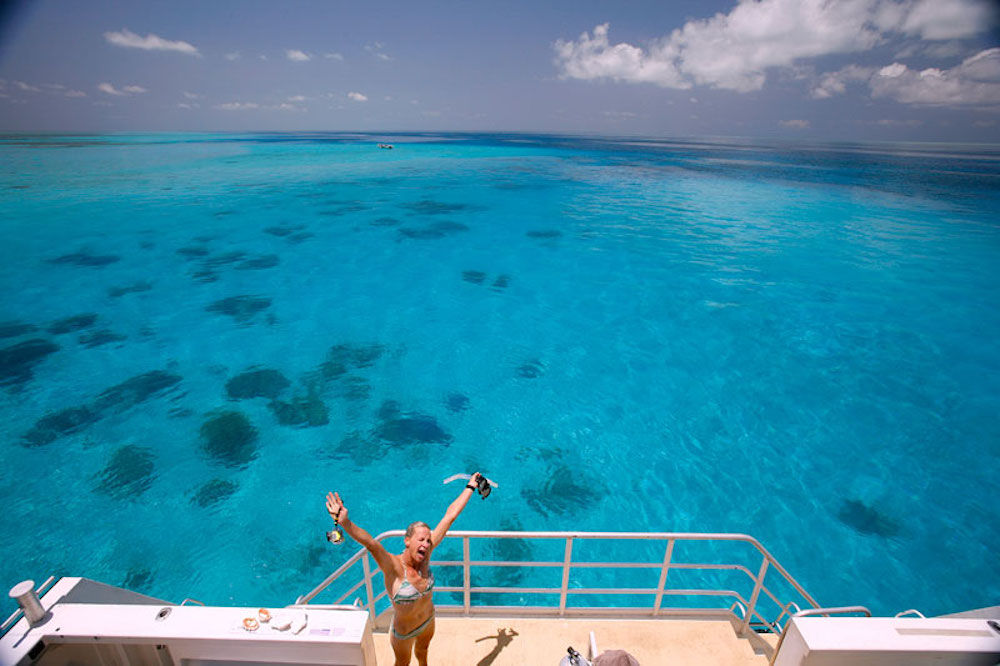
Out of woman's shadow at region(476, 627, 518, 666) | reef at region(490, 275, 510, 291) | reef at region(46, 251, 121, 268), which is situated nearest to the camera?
woman's shadow at region(476, 627, 518, 666)

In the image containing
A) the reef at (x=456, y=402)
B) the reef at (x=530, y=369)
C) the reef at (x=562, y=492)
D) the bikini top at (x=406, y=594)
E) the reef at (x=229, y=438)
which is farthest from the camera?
the reef at (x=530, y=369)

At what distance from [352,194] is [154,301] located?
89.8 feet

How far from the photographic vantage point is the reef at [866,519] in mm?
10492

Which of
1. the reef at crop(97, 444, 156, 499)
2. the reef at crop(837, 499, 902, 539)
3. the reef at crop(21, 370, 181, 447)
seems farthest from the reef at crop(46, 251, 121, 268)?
the reef at crop(837, 499, 902, 539)

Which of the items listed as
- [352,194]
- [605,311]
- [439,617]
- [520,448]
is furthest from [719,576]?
[352,194]

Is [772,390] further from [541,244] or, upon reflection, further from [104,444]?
[104,444]

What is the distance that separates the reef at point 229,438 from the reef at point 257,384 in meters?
1.00

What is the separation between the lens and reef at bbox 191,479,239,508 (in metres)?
11.0

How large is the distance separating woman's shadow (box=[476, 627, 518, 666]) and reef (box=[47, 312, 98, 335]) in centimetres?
2237

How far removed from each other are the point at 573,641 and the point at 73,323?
2420cm

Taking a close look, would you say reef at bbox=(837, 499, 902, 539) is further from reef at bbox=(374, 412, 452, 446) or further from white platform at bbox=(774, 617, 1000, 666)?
reef at bbox=(374, 412, 452, 446)

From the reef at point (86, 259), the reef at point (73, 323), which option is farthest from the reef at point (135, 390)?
the reef at point (86, 259)

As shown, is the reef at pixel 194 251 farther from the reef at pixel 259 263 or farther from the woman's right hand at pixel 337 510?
the woman's right hand at pixel 337 510

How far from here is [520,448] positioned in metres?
13.0
